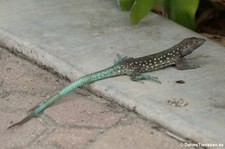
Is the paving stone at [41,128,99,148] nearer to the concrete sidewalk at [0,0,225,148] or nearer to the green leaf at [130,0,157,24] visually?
the concrete sidewalk at [0,0,225,148]

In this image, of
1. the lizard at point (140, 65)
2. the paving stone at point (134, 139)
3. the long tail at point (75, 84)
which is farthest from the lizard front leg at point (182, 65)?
the paving stone at point (134, 139)

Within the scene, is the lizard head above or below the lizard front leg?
above

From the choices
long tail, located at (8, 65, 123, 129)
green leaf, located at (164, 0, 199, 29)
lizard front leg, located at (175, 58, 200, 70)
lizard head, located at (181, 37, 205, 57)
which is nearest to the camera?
long tail, located at (8, 65, 123, 129)

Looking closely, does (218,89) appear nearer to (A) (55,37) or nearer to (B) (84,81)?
(B) (84,81)

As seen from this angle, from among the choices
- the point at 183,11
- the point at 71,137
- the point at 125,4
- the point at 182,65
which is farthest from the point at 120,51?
the point at 71,137

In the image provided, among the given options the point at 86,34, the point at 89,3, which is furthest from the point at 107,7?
the point at 86,34

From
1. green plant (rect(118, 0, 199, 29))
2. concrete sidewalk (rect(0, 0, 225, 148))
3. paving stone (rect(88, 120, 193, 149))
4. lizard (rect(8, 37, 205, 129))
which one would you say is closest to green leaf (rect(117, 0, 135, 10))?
→ green plant (rect(118, 0, 199, 29))

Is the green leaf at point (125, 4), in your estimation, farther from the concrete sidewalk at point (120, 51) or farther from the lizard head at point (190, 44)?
the lizard head at point (190, 44)
